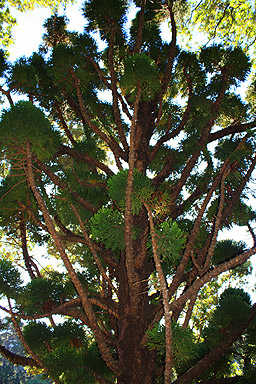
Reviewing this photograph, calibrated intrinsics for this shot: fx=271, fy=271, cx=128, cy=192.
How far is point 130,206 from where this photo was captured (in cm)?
223

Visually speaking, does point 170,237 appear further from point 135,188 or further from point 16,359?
point 16,359

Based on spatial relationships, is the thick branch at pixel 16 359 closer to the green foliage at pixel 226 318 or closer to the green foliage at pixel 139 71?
the green foliage at pixel 226 318

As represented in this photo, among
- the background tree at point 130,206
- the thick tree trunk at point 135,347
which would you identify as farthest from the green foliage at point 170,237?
the thick tree trunk at point 135,347

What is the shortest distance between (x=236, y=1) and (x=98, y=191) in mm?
6210

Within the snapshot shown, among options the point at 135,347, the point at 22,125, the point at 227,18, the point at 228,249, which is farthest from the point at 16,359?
the point at 227,18

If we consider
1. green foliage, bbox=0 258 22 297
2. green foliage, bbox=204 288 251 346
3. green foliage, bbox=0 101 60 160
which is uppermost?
green foliage, bbox=0 101 60 160

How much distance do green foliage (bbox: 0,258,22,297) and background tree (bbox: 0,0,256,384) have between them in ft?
0.05

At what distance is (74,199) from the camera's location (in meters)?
3.83

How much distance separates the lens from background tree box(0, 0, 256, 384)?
7.77 feet

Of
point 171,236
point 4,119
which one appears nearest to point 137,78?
point 4,119

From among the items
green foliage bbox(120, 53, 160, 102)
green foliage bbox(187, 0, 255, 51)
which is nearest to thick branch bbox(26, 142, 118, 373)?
green foliage bbox(120, 53, 160, 102)

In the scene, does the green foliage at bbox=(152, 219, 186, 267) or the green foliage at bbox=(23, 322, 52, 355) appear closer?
the green foliage at bbox=(152, 219, 186, 267)

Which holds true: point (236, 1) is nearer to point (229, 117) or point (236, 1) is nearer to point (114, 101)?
point (229, 117)

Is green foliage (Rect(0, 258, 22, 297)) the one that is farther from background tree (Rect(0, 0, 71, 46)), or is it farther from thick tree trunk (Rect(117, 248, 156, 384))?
background tree (Rect(0, 0, 71, 46))
